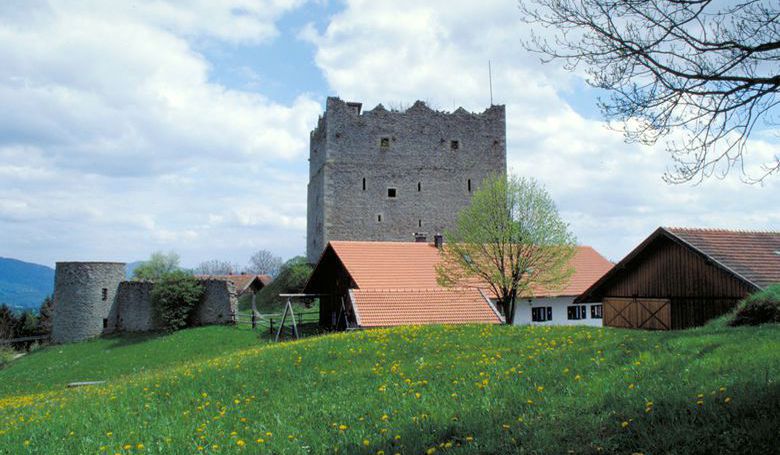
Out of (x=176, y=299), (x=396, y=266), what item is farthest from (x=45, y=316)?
(x=396, y=266)

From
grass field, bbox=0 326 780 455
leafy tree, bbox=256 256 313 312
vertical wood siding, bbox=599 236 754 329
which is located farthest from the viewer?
leafy tree, bbox=256 256 313 312

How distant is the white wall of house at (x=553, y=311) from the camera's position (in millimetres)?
31297

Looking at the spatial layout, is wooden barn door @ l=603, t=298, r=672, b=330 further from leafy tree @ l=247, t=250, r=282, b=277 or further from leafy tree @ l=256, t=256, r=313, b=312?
leafy tree @ l=247, t=250, r=282, b=277

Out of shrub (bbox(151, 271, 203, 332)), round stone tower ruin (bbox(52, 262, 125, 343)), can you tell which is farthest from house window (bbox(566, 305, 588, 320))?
round stone tower ruin (bbox(52, 262, 125, 343))

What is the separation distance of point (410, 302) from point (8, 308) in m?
44.7

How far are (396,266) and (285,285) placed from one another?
1731 centimetres

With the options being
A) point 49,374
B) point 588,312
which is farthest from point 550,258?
point 49,374

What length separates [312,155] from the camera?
5078cm

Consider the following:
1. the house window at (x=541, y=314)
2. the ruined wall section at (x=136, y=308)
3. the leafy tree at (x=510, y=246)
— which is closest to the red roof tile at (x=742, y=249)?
the leafy tree at (x=510, y=246)

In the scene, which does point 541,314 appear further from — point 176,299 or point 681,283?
point 176,299

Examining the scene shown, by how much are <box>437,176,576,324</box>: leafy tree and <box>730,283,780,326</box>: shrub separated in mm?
12326

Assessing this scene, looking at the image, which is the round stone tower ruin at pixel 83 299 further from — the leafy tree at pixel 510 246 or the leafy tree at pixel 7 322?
the leafy tree at pixel 510 246

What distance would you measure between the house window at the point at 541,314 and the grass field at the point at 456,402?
1947 centimetres

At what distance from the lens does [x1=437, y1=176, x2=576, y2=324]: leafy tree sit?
2564 centimetres
